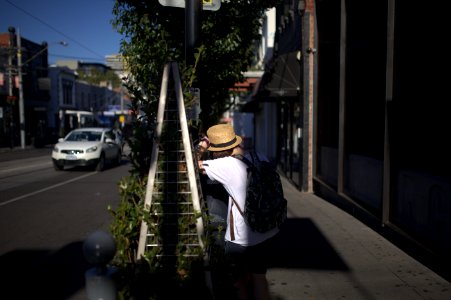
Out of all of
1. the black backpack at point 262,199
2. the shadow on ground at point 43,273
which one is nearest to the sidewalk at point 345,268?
the black backpack at point 262,199

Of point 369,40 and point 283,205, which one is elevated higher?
point 369,40

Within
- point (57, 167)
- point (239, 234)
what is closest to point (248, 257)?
point (239, 234)

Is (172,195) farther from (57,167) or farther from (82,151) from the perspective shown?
(57,167)

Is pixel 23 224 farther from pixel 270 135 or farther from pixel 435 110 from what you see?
pixel 270 135

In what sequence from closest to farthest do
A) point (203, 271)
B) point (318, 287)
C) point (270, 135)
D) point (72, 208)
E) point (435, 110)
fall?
point (203, 271)
point (318, 287)
point (435, 110)
point (72, 208)
point (270, 135)

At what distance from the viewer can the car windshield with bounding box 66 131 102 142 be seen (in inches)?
698

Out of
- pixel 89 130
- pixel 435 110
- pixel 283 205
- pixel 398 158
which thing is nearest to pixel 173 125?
pixel 283 205

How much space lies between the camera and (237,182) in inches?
→ 133

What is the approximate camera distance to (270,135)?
2328 cm

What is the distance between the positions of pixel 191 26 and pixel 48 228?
4977 millimetres

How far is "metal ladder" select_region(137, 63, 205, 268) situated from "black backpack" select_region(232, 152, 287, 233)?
384 mm

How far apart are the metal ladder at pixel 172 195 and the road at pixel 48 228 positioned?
1.81 m

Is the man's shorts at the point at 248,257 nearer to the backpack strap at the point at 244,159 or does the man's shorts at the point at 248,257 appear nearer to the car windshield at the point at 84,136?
the backpack strap at the point at 244,159

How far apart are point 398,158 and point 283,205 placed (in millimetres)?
3780
